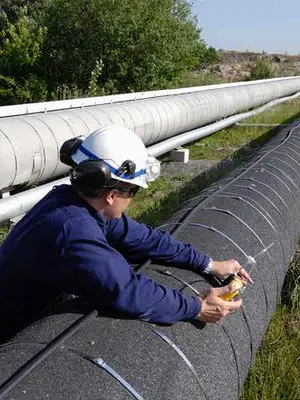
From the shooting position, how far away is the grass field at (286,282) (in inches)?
136

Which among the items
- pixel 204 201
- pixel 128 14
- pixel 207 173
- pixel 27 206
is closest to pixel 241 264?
pixel 204 201

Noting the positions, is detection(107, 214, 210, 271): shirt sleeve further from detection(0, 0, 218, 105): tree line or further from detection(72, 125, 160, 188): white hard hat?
detection(0, 0, 218, 105): tree line

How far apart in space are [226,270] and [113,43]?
611 inches

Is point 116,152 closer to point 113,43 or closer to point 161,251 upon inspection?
point 161,251

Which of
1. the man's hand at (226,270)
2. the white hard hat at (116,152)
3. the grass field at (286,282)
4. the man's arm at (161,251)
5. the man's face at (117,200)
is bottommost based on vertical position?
the grass field at (286,282)

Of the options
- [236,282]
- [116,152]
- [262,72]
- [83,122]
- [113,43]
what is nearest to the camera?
[116,152]

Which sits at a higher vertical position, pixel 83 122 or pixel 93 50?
pixel 93 50

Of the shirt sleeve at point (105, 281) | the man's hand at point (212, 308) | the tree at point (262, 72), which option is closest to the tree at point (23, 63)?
the man's hand at point (212, 308)

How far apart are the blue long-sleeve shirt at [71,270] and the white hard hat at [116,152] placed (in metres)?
0.19

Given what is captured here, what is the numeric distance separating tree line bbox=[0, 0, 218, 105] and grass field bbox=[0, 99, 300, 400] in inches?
178

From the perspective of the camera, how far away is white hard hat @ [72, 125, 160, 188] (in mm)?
2588

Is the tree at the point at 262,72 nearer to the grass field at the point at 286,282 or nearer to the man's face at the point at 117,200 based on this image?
the grass field at the point at 286,282

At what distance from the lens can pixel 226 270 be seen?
3.24 metres

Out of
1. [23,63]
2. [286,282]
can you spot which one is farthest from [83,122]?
[23,63]
